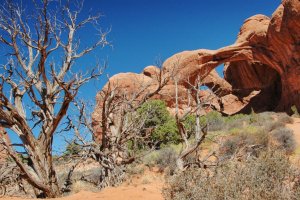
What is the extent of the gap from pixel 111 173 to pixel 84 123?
1.65 m

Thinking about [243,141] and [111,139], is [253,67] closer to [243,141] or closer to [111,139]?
[243,141]

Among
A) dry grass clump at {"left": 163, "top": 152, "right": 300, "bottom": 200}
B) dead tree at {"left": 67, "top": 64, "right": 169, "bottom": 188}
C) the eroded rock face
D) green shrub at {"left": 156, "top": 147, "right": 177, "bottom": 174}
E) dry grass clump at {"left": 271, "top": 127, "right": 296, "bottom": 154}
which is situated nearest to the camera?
dry grass clump at {"left": 163, "top": 152, "right": 300, "bottom": 200}

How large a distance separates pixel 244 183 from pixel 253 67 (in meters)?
28.1

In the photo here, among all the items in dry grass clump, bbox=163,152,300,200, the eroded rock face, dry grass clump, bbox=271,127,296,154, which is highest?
the eroded rock face

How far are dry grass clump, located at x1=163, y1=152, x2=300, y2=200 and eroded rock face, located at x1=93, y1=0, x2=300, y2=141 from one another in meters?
11.3

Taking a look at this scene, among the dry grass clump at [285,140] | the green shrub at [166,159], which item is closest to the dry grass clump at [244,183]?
the green shrub at [166,159]

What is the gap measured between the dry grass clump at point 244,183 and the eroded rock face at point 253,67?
36.9 ft

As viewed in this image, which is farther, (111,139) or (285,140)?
(285,140)

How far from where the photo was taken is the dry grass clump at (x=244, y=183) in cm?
392

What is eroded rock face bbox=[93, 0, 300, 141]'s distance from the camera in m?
22.1

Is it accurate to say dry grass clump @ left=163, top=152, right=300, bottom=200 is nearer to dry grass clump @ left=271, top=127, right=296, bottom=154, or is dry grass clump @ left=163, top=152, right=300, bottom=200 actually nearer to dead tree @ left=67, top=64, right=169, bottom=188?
dead tree @ left=67, top=64, right=169, bottom=188

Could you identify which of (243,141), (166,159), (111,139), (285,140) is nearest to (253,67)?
(285,140)

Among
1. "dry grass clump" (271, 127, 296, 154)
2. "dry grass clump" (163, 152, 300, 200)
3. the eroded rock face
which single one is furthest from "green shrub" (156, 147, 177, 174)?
"dry grass clump" (163, 152, 300, 200)

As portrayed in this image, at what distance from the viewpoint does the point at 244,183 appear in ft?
13.5
